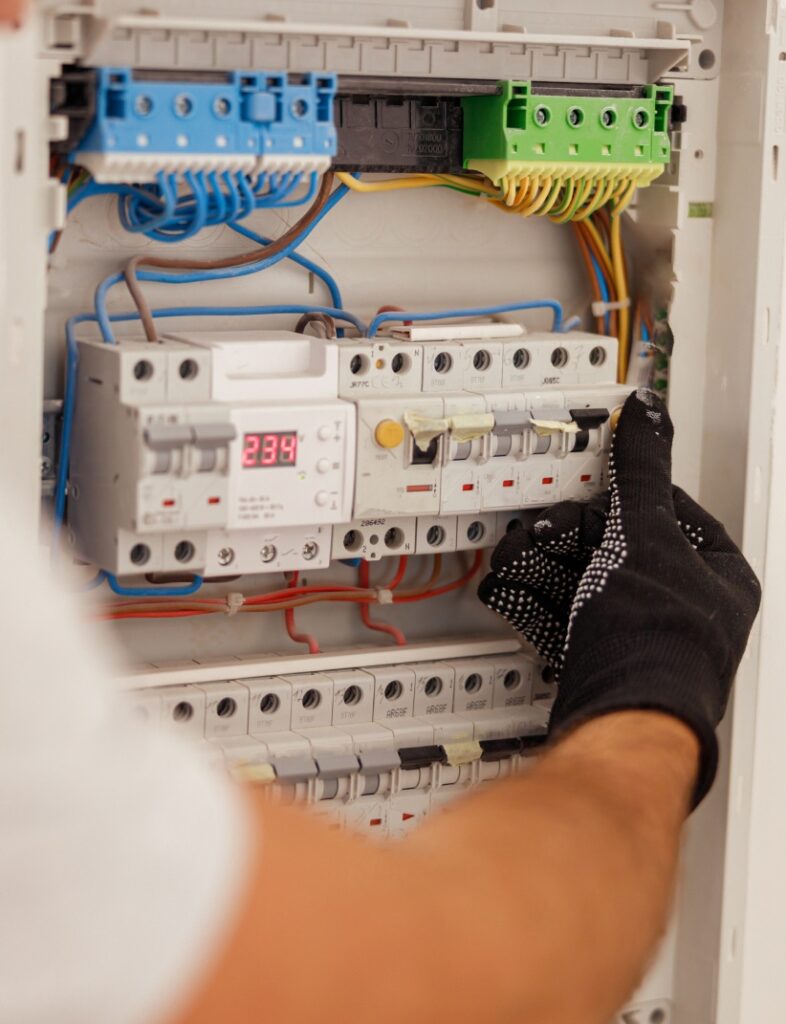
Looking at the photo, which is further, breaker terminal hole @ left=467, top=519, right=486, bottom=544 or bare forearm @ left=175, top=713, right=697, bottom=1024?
breaker terminal hole @ left=467, top=519, right=486, bottom=544

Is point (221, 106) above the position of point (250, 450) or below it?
above

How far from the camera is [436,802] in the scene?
5.08 feet

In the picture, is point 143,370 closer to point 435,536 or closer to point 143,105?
point 143,105

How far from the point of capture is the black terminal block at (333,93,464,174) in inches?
56.2

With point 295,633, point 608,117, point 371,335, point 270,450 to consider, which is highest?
point 608,117

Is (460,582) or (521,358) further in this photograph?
(460,582)

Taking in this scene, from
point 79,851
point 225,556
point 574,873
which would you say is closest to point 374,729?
point 225,556

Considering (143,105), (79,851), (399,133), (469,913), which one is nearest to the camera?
(79,851)

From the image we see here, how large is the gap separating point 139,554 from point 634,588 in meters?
0.45

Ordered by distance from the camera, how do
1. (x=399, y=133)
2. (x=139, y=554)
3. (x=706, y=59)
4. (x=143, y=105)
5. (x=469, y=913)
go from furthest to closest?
(x=706, y=59)
(x=399, y=133)
(x=139, y=554)
(x=143, y=105)
(x=469, y=913)

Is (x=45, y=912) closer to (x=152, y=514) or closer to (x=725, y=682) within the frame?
(x=152, y=514)

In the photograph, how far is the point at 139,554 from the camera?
1351 millimetres

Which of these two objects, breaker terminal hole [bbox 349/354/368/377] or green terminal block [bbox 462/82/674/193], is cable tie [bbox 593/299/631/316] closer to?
green terminal block [bbox 462/82/674/193]

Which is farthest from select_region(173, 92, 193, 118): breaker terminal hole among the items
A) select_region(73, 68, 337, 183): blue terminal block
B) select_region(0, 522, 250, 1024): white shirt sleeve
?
select_region(0, 522, 250, 1024): white shirt sleeve
